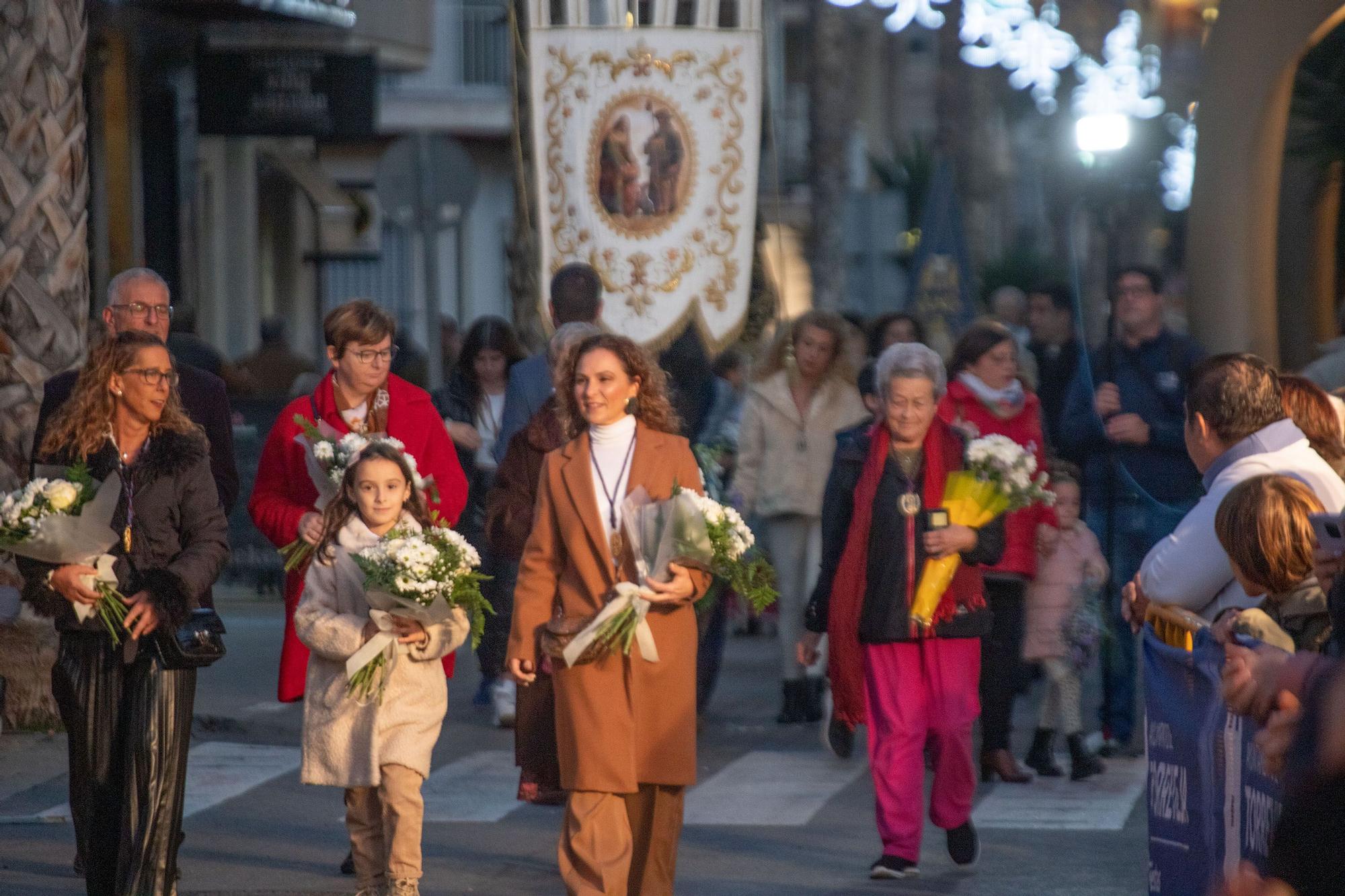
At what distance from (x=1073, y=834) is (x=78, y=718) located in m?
3.71

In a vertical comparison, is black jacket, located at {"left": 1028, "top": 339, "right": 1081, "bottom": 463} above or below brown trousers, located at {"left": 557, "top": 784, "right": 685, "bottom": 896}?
above

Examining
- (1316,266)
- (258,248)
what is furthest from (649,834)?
(258,248)

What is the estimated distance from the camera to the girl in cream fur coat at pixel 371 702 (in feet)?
21.6

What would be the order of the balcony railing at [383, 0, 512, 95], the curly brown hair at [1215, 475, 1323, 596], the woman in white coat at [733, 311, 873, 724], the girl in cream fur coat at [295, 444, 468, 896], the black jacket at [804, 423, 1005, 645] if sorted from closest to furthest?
the curly brown hair at [1215, 475, 1323, 596] → the girl in cream fur coat at [295, 444, 468, 896] → the black jacket at [804, 423, 1005, 645] → the woman in white coat at [733, 311, 873, 724] → the balcony railing at [383, 0, 512, 95]

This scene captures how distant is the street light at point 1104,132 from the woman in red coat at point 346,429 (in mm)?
10035

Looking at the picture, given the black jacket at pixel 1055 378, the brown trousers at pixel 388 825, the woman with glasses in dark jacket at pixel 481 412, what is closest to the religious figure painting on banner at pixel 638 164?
the woman with glasses in dark jacket at pixel 481 412

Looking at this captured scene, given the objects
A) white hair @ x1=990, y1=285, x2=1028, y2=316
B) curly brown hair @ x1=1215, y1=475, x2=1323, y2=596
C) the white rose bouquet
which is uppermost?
white hair @ x1=990, y1=285, x2=1028, y2=316

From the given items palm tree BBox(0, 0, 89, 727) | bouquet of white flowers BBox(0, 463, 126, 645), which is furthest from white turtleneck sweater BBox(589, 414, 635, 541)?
palm tree BBox(0, 0, 89, 727)

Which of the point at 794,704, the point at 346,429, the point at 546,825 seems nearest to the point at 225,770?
the point at 546,825

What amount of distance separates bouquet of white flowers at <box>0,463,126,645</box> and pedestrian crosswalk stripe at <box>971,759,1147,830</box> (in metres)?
3.66

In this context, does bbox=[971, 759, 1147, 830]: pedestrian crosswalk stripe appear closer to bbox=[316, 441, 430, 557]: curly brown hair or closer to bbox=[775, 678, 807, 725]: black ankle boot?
bbox=[775, 678, 807, 725]: black ankle boot

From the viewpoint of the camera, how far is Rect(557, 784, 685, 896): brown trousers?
6.21 metres

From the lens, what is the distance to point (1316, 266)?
42.3 ft

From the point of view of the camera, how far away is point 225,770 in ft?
31.8
